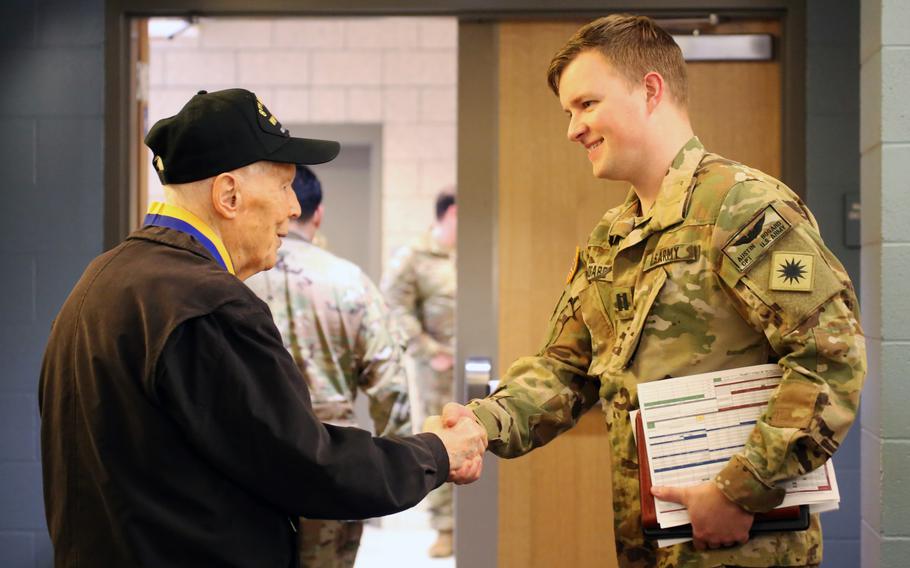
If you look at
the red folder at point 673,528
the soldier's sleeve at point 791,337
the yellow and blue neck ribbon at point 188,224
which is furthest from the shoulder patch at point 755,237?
the yellow and blue neck ribbon at point 188,224

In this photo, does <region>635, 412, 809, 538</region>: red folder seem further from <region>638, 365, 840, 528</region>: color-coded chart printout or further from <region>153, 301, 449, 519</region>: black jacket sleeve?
<region>153, 301, 449, 519</region>: black jacket sleeve

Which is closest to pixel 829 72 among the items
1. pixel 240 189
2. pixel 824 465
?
pixel 824 465

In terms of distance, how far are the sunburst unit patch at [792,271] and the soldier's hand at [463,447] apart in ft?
2.17

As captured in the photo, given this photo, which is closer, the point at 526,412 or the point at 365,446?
the point at 365,446

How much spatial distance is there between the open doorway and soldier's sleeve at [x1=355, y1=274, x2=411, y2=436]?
2569 millimetres

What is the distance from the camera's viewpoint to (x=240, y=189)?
178 centimetres

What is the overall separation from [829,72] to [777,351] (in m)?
1.85

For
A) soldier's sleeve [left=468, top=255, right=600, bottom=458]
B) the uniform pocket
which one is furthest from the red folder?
soldier's sleeve [left=468, top=255, right=600, bottom=458]

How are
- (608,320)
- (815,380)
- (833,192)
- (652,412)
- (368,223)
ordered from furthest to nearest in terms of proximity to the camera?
(368,223) < (833,192) < (608,320) < (652,412) < (815,380)

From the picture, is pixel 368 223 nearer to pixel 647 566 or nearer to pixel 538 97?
pixel 538 97

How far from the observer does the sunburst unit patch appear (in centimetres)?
178

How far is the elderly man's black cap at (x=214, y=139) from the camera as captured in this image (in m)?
1.73

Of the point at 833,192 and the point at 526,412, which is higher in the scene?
the point at 833,192

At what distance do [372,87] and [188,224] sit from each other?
4.36 m
